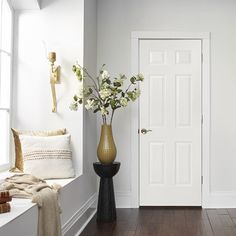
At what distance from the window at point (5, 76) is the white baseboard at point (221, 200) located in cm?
243

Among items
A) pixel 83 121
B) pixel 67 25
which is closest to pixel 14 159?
pixel 83 121

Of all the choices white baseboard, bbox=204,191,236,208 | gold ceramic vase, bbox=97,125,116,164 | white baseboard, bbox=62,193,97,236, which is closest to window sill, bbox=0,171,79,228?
white baseboard, bbox=62,193,97,236

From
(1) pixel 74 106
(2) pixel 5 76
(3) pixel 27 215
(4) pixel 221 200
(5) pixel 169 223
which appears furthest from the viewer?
(4) pixel 221 200

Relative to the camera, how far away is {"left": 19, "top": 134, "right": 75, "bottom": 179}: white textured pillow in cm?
351

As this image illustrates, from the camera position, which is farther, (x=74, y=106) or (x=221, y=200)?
(x=221, y=200)

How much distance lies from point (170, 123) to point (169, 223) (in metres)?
1.31

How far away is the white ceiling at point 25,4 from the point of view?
3.93 m

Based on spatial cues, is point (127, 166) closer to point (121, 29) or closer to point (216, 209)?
point (216, 209)

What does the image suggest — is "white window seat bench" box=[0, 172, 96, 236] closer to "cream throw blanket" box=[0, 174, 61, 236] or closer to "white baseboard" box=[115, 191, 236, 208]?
"cream throw blanket" box=[0, 174, 61, 236]

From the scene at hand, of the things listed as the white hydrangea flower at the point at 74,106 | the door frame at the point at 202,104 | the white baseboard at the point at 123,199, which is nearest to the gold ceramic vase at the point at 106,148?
the white hydrangea flower at the point at 74,106

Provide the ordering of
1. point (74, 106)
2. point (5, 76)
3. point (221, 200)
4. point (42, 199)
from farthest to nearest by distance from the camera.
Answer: point (221, 200) < point (5, 76) < point (74, 106) < point (42, 199)

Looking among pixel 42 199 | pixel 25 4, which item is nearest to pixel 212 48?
pixel 25 4

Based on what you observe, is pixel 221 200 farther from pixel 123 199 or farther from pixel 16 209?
pixel 16 209

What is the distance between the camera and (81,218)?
12.9 feet
